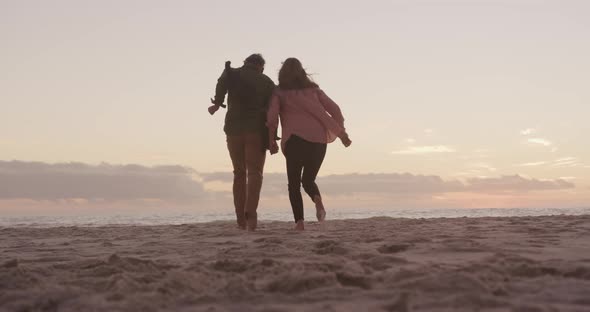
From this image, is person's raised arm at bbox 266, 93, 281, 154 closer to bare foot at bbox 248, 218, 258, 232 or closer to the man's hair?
the man's hair

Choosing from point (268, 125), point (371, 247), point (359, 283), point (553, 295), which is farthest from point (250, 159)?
point (553, 295)

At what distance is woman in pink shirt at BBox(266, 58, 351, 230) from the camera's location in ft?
19.6

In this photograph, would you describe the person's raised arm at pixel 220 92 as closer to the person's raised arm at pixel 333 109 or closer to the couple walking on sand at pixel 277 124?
the couple walking on sand at pixel 277 124

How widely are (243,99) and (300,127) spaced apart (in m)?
0.74

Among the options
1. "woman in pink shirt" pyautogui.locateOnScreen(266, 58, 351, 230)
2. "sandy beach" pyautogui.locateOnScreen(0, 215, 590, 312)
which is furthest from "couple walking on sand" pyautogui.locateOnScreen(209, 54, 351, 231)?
"sandy beach" pyautogui.locateOnScreen(0, 215, 590, 312)

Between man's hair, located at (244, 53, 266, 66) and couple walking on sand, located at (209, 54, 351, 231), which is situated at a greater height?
man's hair, located at (244, 53, 266, 66)

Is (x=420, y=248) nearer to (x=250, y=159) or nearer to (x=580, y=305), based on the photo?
(x=580, y=305)

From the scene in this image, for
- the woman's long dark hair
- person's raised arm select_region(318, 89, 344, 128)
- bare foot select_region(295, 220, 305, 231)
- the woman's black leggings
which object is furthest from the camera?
person's raised arm select_region(318, 89, 344, 128)

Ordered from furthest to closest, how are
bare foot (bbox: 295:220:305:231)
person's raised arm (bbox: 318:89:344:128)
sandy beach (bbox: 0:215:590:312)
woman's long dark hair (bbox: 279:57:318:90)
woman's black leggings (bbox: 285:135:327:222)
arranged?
1. person's raised arm (bbox: 318:89:344:128)
2. woman's long dark hair (bbox: 279:57:318:90)
3. woman's black leggings (bbox: 285:135:327:222)
4. bare foot (bbox: 295:220:305:231)
5. sandy beach (bbox: 0:215:590:312)

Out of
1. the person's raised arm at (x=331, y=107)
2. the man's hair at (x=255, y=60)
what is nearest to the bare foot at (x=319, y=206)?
the person's raised arm at (x=331, y=107)

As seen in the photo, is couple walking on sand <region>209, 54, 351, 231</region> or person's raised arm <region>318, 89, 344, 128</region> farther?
person's raised arm <region>318, 89, 344, 128</region>

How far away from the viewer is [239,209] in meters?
6.35

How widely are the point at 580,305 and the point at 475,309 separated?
410mm

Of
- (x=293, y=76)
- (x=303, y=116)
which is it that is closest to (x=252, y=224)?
(x=303, y=116)
